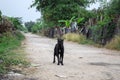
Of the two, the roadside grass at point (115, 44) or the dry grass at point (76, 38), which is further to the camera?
the dry grass at point (76, 38)

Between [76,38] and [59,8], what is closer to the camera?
[76,38]

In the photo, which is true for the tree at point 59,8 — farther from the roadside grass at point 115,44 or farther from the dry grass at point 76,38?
the roadside grass at point 115,44

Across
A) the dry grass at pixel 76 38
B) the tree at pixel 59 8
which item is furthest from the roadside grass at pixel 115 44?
the tree at pixel 59 8

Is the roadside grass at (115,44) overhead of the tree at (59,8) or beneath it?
beneath

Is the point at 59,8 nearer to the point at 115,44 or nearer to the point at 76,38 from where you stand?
the point at 76,38

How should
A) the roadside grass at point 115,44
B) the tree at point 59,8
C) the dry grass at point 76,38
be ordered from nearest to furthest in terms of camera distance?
the roadside grass at point 115,44 < the dry grass at point 76,38 < the tree at point 59,8

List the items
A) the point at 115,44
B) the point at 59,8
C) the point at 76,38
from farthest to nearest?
the point at 59,8
the point at 76,38
the point at 115,44

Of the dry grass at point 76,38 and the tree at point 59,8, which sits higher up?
the tree at point 59,8

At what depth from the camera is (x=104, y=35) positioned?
25422mm

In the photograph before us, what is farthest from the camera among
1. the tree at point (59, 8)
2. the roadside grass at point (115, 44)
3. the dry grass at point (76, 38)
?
the tree at point (59, 8)

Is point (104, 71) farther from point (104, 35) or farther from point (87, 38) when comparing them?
point (87, 38)

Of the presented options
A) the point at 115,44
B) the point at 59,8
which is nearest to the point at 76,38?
the point at 115,44

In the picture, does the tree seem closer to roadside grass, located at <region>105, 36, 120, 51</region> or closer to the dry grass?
the dry grass

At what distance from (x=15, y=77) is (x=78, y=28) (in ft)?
100
